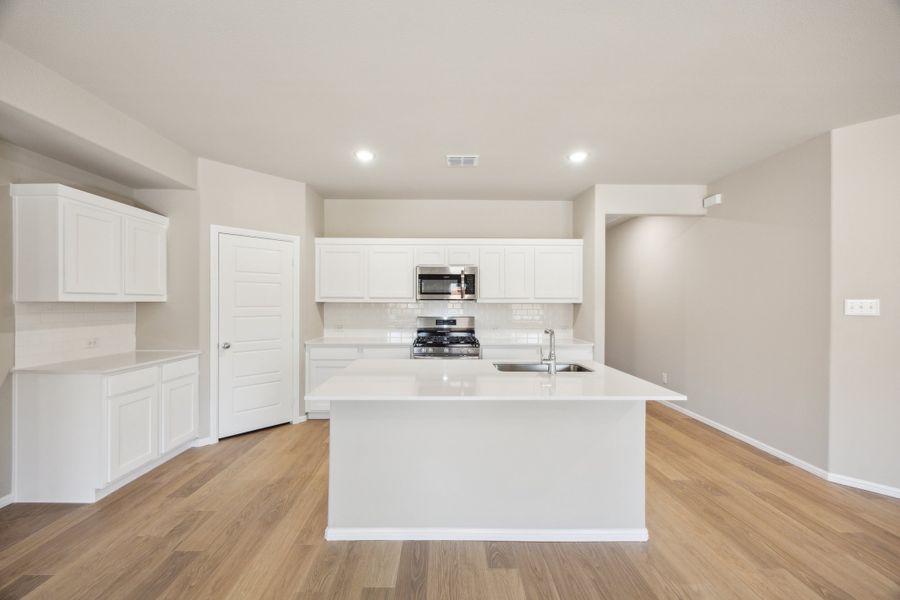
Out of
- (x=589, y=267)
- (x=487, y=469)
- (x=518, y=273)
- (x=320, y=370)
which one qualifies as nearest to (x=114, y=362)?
(x=320, y=370)

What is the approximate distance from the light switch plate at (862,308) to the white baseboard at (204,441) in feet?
18.2

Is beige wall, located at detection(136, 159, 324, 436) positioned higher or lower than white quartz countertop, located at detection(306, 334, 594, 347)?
higher

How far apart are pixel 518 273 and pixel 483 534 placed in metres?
3.15

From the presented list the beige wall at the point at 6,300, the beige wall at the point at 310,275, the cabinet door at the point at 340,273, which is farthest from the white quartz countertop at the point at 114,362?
the cabinet door at the point at 340,273

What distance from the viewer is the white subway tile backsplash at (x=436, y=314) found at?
5039mm

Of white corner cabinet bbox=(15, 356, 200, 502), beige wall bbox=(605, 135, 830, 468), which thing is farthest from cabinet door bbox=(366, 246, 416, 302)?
beige wall bbox=(605, 135, 830, 468)

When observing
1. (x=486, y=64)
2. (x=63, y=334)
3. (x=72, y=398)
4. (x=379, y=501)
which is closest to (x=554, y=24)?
(x=486, y=64)

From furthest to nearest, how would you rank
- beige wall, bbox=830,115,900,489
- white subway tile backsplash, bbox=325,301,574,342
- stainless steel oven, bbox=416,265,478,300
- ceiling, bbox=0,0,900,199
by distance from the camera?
white subway tile backsplash, bbox=325,301,574,342, stainless steel oven, bbox=416,265,478,300, beige wall, bbox=830,115,900,489, ceiling, bbox=0,0,900,199

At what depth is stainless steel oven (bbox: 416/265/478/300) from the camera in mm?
4676

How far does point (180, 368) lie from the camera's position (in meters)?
3.39

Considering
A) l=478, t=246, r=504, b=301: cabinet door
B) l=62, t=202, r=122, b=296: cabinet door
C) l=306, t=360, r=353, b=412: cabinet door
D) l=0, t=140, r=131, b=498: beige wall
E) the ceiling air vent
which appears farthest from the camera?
l=478, t=246, r=504, b=301: cabinet door

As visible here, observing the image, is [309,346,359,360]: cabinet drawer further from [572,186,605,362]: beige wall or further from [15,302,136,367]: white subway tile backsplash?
[572,186,605,362]: beige wall

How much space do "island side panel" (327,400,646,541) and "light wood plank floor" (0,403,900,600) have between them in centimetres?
11

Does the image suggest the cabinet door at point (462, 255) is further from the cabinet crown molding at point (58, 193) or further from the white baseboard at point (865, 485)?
the white baseboard at point (865, 485)
